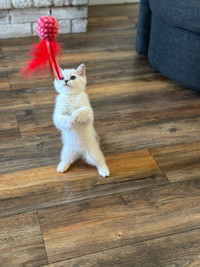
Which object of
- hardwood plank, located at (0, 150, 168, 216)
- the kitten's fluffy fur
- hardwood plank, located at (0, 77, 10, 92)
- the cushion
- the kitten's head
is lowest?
hardwood plank, located at (0, 150, 168, 216)

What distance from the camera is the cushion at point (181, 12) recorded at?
1.75 meters

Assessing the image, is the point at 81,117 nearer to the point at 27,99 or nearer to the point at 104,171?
the point at 104,171

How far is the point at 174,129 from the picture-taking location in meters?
1.75

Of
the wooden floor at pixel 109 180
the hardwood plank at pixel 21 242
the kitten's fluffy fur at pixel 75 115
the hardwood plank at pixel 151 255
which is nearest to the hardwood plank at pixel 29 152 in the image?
the wooden floor at pixel 109 180

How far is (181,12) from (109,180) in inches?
42.4

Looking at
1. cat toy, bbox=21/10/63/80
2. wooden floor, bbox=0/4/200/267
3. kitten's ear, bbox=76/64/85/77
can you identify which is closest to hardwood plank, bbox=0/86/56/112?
wooden floor, bbox=0/4/200/267

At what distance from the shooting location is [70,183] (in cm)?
140

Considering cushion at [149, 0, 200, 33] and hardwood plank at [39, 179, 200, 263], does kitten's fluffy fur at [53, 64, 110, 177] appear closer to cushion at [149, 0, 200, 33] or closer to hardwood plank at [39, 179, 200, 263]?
hardwood plank at [39, 179, 200, 263]

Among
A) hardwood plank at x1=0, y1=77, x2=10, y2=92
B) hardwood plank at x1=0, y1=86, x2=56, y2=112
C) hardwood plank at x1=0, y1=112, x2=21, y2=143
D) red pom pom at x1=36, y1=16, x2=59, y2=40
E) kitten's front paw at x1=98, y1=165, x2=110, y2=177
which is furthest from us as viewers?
hardwood plank at x1=0, y1=77, x2=10, y2=92

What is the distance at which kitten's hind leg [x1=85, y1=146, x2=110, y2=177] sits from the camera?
4.54ft

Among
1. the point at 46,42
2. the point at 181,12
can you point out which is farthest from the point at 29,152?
the point at 181,12

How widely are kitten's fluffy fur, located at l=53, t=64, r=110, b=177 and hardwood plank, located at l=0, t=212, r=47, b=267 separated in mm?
338

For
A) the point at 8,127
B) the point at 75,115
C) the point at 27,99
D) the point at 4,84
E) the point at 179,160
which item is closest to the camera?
the point at 75,115

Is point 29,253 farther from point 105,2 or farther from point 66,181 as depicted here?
point 105,2
